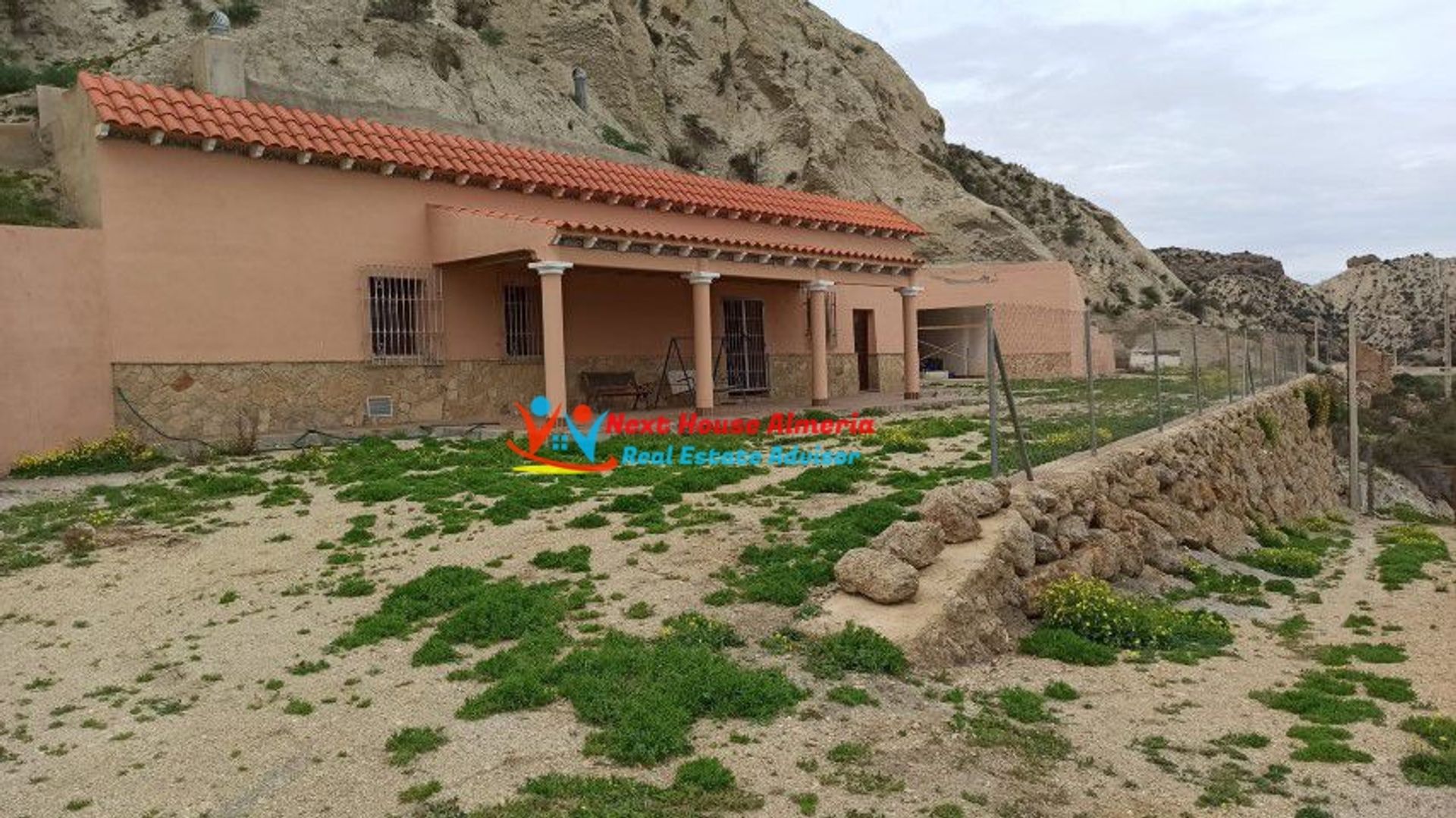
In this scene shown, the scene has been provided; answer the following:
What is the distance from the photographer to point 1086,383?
11797 millimetres

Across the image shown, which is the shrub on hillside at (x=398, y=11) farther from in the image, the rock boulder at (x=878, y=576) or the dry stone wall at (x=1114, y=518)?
the rock boulder at (x=878, y=576)

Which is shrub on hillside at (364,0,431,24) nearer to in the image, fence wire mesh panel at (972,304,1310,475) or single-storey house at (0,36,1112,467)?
single-storey house at (0,36,1112,467)

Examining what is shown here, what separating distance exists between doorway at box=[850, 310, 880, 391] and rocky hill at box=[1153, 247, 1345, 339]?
31.9 meters

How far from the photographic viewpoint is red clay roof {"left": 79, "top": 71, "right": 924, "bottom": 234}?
13016 millimetres

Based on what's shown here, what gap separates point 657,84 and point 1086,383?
29894 mm

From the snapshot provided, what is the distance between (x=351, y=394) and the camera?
1491 cm

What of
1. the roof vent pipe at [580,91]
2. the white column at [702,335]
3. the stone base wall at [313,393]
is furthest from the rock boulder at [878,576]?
the roof vent pipe at [580,91]

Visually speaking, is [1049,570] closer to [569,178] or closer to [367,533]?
[367,533]

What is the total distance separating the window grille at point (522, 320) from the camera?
17.0 m

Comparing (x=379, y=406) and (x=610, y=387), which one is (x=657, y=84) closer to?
(x=610, y=387)

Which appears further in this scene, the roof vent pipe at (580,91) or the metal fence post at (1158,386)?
the roof vent pipe at (580,91)

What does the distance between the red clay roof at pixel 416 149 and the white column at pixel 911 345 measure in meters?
2.19

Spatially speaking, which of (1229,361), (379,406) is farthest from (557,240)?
(1229,361)

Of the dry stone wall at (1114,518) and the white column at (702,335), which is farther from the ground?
the white column at (702,335)
